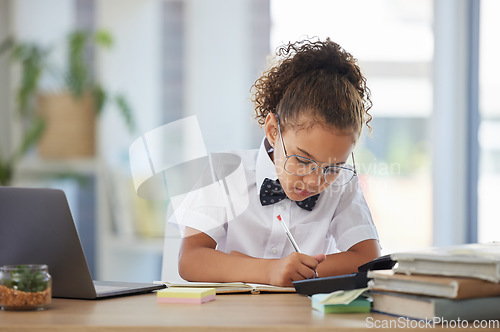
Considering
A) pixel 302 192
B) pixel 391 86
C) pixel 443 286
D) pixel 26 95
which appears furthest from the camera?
pixel 391 86

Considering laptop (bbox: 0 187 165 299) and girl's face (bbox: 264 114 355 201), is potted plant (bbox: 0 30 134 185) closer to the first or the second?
girl's face (bbox: 264 114 355 201)

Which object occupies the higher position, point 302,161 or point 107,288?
point 302,161

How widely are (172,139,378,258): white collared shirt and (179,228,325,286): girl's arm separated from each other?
0.08 metres

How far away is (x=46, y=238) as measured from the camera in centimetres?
107

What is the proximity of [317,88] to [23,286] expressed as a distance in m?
0.79

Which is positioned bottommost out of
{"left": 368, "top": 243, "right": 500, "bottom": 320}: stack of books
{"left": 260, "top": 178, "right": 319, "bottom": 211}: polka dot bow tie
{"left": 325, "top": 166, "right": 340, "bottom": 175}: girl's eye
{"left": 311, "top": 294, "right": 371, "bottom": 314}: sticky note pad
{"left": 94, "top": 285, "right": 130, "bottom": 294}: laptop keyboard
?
{"left": 94, "top": 285, "right": 130, "bottom": 294}: laptop keyboard

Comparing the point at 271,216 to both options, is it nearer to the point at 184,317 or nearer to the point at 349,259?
the point at 349,259

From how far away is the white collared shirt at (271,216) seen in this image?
1617 mm

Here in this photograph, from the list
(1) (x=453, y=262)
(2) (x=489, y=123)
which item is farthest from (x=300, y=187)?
(2) (x=489, y=123)

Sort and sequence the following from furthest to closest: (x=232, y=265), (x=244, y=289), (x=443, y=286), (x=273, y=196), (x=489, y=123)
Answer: (x=489, y=123), (x=273, y=196), (x=232, y=265), (x=244, y=289), (x=443, y=286)

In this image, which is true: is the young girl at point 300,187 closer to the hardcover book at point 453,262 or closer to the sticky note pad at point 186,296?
the sticky note pad at point 186,296

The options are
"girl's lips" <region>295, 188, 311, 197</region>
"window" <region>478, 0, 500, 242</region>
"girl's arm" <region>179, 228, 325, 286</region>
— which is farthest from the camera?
"window" <region>478, 0, 500, 242</region>

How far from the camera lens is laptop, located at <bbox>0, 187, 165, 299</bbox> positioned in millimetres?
1056

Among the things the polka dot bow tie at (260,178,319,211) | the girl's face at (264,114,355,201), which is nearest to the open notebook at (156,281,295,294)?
the girl's face at (264,114,355,201)
